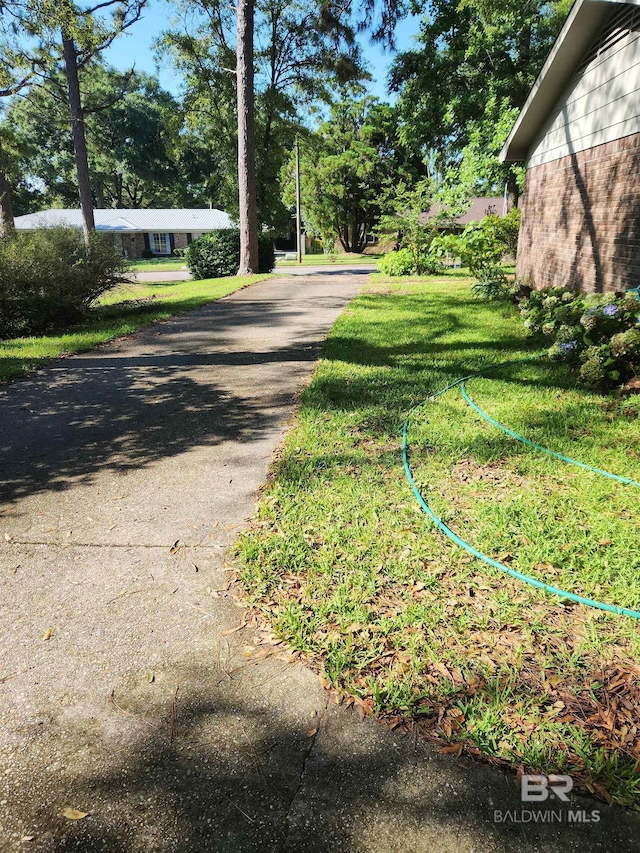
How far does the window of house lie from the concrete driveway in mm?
49724

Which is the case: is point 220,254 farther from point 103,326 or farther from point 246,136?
point 103,326

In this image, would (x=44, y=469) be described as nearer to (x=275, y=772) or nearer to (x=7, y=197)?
(x=275, y=772)

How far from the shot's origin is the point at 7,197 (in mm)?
20516

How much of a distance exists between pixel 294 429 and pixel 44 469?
6.34ft

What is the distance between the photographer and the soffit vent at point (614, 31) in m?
6.32

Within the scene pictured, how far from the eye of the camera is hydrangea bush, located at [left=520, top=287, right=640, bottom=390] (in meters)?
4.91

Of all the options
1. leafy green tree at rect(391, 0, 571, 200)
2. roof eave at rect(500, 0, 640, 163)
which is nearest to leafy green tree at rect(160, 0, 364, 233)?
leafy green tree at rect(391, 0, 571, 200)

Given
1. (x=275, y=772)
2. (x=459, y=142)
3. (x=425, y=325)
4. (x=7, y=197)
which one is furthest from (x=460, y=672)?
(x=459, y=142)

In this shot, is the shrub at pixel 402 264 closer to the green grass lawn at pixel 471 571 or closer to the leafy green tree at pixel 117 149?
the green grass lawn at pixel 471 571

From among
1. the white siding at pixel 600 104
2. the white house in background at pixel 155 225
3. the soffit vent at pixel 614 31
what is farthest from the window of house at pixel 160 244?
the soffit vent at pixel 614 31

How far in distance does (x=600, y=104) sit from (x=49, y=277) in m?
8.76

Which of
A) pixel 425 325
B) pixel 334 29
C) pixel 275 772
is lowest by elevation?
pixel 275 772

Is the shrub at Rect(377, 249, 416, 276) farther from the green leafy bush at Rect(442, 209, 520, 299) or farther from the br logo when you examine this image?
the br logo

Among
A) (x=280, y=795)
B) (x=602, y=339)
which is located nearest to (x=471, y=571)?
(x=280, y=795)
